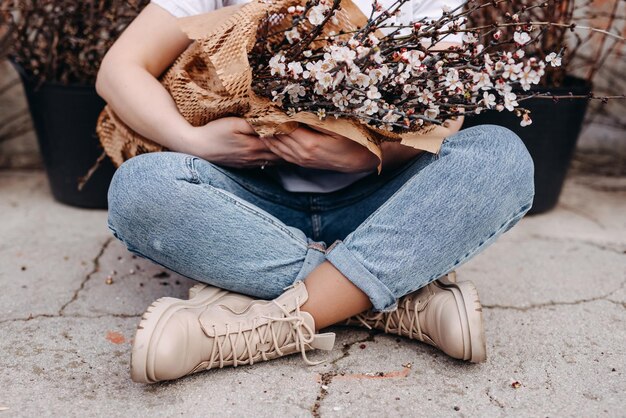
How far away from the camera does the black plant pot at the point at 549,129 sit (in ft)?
8.23

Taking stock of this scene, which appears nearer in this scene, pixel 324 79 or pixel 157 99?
pixel 324 79

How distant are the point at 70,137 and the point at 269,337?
54.3 inches

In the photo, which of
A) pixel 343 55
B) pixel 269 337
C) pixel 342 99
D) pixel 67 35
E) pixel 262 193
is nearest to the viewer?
pixel 343 55

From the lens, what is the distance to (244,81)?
1.51 meters

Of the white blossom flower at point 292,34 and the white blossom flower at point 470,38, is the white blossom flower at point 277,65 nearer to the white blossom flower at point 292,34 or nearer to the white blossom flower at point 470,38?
the white blossom flower at point 292,34

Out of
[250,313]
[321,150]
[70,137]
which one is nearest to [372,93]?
[321,150]

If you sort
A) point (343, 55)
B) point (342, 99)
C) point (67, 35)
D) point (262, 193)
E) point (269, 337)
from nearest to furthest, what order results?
point (343, 55) < point (342, 99) < point (269, 337) < point (262, 193) < point (67, 35)

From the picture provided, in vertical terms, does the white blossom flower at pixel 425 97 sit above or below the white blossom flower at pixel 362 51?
below

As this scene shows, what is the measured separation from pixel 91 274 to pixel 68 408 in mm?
776

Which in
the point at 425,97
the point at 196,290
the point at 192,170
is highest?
the point at 425,97

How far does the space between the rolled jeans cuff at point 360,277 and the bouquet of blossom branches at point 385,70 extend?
304mm

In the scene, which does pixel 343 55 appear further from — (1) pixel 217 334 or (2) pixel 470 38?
(1) pixel 217 334

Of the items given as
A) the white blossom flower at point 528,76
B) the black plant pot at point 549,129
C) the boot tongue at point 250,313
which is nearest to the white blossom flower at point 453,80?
the white blossom flower at point 528,76

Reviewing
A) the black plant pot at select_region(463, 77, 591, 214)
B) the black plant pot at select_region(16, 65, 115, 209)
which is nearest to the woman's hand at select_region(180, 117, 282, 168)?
the black plant pot at select_region(16, 65, 115, 209)
